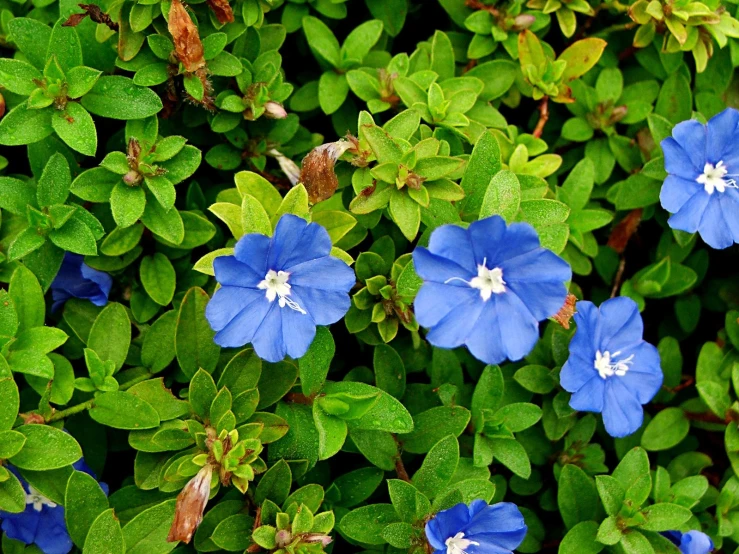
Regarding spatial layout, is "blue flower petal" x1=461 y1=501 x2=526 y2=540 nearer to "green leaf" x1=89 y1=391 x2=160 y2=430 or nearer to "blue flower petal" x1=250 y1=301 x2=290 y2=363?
"blue flower petal" x1=250 y1=301 x2=290 y2=363

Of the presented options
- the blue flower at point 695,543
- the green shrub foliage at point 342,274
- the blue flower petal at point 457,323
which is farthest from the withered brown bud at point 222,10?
the blue flower at point 695,543

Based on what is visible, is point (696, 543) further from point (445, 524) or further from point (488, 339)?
point (488, 339)

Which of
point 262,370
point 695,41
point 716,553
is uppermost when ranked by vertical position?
point 695,41

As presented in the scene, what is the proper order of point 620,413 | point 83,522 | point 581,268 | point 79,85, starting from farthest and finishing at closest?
point 581,268 → point 620,413 → point 79,85 → point 83,522

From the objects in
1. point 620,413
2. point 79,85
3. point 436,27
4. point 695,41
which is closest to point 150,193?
point 79,85

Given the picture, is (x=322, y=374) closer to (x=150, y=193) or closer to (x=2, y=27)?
(x=150, y=193)

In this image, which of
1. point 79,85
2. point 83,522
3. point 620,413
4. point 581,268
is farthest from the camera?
point 581,268

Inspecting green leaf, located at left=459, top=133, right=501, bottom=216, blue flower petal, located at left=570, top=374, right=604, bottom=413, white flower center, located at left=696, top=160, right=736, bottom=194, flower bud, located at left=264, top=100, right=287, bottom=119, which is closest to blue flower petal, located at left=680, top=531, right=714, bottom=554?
blue flower petal, located at left=570, top=374, right=604, bottom=413
